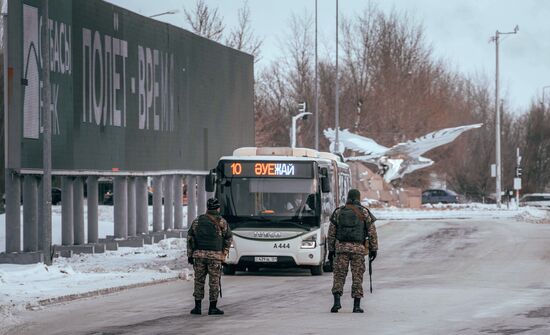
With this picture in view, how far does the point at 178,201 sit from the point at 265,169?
56.7 feet

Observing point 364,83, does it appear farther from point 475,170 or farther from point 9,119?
point 9,119

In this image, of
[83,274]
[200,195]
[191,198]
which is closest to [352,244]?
[83,274]

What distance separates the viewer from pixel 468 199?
9288 cm

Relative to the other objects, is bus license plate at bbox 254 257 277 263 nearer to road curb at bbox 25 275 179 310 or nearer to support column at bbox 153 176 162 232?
road curb at bbox 25 275 179 310

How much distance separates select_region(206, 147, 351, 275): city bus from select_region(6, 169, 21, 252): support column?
→ 17.3 feet

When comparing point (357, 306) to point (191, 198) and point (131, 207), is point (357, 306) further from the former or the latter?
point (191, 198)

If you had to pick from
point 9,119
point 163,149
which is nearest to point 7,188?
point 9,119

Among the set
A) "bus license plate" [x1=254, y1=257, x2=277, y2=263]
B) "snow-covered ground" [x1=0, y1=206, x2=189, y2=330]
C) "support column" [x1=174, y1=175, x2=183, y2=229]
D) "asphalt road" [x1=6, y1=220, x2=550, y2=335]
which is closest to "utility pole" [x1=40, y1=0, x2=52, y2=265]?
"snow-covered ground" [x1=0, y1=206, x2=189, y2=330]

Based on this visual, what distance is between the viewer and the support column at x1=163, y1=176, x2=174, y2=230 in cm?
4159

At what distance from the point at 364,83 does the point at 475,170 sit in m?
10.4

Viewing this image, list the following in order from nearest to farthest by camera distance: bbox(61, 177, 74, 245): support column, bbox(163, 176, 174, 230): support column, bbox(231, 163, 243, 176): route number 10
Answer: bbox(231, 163, 243, 176): route number 10
bbox(61, 177, 74, 245): support column
bbox(163, 176, 174, 230): support column

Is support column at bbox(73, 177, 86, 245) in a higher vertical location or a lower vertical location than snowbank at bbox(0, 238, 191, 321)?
higher

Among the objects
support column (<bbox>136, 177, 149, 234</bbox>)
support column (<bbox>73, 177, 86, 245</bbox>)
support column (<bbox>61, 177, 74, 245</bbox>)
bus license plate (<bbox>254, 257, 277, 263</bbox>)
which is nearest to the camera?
bus license plate (<bbox>254, 257, 277, 263</bbox>)

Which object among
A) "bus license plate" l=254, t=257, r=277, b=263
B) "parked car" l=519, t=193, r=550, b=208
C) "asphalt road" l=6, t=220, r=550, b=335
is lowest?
"asphalt road" l=6, t=220, r=550, b=335
